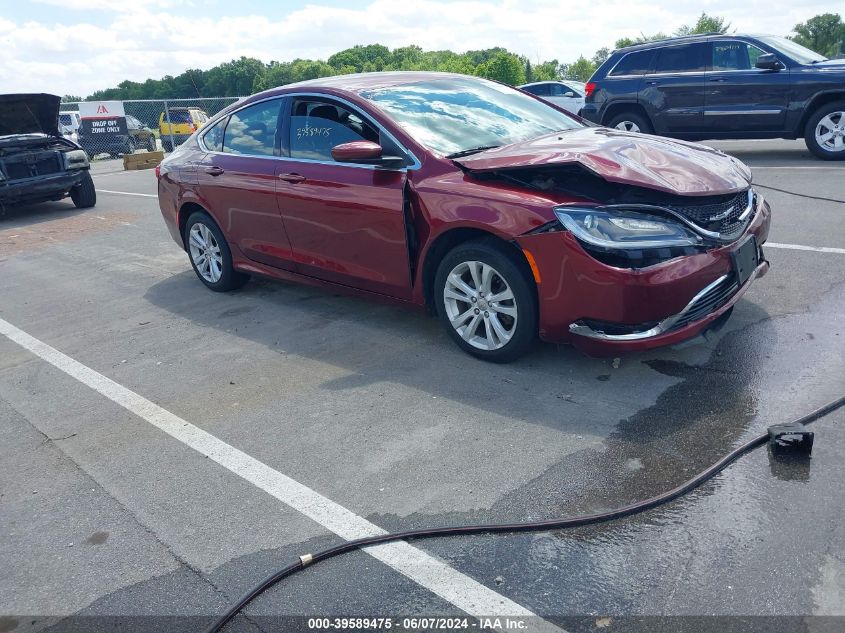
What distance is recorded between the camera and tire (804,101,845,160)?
33.5 feet

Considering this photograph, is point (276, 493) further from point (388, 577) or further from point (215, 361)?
point (215, 361)

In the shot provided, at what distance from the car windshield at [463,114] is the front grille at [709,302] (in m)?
1.66

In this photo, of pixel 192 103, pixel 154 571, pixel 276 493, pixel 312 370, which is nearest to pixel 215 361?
pixel 312 370

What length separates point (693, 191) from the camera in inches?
159

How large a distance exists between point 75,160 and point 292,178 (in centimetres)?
851

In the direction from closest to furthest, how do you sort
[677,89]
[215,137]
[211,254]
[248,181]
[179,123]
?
[248,181] → [215,137] → [211,254] → [677,89] → [179,123]

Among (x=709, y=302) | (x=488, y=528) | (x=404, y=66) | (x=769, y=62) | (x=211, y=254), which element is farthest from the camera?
(x=404, y=66)

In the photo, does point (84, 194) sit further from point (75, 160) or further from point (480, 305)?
point (480, 305)

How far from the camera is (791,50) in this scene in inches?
427

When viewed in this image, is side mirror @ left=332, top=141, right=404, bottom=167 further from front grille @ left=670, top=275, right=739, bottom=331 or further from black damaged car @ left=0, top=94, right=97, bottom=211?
black damaged car @ left=0, top=94, right=97, bottom=211

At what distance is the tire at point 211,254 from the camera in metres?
6.46

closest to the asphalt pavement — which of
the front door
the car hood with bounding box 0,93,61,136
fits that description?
the front door

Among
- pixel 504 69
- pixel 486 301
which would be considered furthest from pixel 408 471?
pixel 504 69

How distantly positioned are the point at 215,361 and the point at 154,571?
7.66 feet
